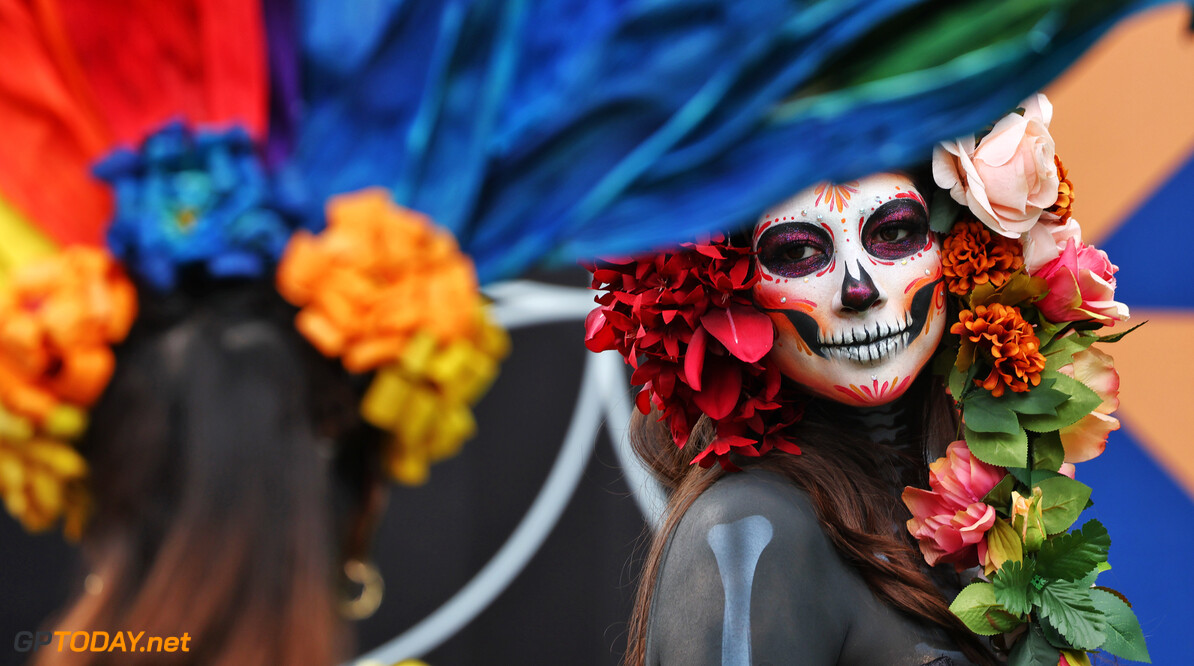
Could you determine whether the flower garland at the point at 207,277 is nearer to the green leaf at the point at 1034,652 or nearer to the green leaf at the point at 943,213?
the green leaf at the point at 943,213

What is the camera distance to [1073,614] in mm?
1509

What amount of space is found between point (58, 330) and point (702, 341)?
95cm

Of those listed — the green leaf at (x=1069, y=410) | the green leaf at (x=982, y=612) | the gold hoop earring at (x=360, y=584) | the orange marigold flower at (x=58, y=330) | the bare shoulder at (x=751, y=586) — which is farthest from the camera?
the green leaf at (x=1069, y=410)

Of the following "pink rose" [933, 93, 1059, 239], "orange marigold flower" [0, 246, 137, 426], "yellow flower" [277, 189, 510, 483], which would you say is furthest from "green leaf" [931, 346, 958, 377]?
"orange marigold flower" [0, 246, 137, 426]

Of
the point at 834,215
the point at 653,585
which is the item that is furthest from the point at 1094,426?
the point at 653,585

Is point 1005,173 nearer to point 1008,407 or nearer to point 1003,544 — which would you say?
point 1008,407

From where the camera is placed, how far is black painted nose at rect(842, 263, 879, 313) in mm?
1472

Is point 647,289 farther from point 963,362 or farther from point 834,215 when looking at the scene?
point 963,362

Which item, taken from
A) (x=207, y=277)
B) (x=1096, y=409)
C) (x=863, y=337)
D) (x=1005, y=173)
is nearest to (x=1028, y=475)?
(x=1096, y=409)

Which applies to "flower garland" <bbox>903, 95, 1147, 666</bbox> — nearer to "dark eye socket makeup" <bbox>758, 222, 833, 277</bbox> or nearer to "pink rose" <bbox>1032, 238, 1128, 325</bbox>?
"pink rose" <bbox>1032, 238, 1128, 325</bbox>

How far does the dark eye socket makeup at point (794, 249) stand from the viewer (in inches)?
59.4

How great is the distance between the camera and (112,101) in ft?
2.67

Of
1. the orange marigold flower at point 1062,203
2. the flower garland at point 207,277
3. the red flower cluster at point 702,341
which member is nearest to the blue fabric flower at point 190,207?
the flower garland at point 207,277

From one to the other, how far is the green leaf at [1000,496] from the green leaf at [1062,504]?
0.16 feet
